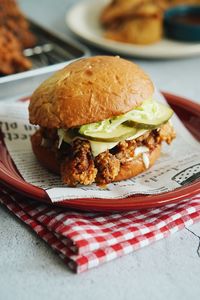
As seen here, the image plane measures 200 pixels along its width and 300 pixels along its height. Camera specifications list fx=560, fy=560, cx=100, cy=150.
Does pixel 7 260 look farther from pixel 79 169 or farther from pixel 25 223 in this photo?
pixel 79 169

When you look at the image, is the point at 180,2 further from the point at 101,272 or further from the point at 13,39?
the point at 101,272

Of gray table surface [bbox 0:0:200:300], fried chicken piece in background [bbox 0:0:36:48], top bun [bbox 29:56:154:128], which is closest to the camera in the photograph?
gray table surface [bbox 0:0:200:300]

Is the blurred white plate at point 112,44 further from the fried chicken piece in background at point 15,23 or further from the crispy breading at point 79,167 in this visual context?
the crispy breading at point 79,167

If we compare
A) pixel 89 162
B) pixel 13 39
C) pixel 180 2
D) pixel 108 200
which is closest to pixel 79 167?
pixel 89 162

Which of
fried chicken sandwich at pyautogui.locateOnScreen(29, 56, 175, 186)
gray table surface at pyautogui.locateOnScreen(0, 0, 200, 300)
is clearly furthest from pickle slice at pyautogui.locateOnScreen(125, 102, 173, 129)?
gray table surface at pyautogui.locateOnScreen(0, 0, 200, 300)

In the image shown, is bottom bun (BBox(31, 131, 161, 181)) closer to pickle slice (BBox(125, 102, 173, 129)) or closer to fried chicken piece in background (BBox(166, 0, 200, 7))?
pickle slice (BBox(125, 102, 173, 129))

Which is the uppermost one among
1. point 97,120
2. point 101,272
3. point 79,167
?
point 97,120
